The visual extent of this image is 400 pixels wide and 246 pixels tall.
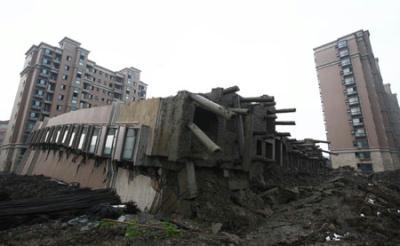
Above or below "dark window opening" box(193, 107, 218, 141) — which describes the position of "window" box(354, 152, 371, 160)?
above

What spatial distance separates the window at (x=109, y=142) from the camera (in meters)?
8.60


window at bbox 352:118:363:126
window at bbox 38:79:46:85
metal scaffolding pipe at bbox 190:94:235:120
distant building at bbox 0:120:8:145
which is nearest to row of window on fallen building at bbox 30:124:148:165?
metal scaffolding pipe at bbox 190:94:235:120

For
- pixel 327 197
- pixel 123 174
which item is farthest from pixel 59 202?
pixel 327 197

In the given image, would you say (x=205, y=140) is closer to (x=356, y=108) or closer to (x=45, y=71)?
(x=356, y=108)

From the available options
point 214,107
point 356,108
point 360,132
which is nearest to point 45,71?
point 214,107

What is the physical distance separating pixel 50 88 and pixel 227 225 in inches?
2064

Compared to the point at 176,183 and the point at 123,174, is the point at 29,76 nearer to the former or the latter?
the point at 123,174

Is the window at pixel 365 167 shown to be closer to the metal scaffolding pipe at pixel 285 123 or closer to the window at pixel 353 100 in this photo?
the window at pixel 353 100

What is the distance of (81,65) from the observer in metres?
48.1

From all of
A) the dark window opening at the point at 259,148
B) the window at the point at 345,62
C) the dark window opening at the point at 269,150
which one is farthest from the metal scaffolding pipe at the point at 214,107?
the window at the point at 345,62

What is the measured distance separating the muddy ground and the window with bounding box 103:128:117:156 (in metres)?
2.82

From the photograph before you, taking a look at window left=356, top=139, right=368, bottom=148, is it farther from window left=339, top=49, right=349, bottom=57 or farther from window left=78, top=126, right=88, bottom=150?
window left=78, top=126, right=88, bottom=150

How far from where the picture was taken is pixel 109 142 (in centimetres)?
882

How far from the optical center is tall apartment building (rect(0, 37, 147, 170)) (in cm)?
4078
